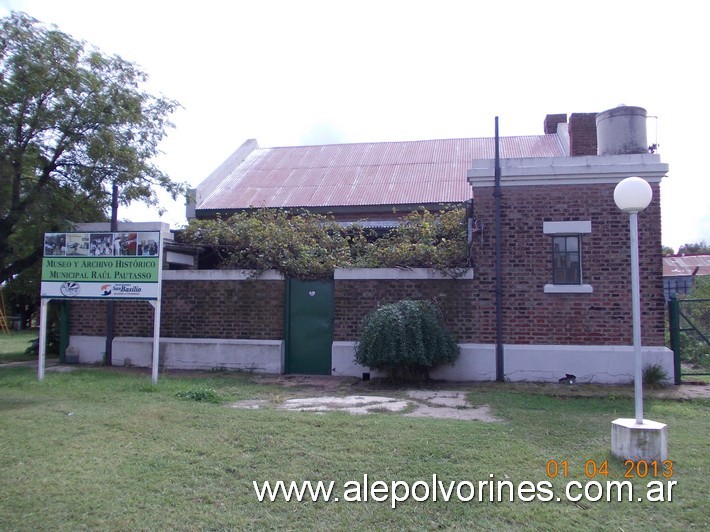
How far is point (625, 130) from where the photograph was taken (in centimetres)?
1101

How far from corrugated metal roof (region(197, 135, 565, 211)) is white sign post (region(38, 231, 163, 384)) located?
693 centimetres

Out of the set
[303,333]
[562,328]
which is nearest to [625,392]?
[562,328]

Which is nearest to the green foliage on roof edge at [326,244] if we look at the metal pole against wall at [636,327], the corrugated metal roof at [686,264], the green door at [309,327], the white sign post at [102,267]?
the green door at [309,327]

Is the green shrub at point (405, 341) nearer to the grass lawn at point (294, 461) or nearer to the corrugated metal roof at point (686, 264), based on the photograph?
the grass lawn at point (294, 461)

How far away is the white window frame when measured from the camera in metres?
10.7

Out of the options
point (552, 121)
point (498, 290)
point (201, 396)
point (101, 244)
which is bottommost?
point (201, 396)

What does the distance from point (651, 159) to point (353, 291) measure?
19.8ft

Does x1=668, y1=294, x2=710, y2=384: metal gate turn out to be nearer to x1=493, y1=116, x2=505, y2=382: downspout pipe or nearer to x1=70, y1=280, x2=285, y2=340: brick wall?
x1=493, y1=116, x2=505, y2=382: downspout pipe

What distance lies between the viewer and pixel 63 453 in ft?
20.2

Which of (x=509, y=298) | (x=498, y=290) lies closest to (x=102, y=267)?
(x=498, y=290)

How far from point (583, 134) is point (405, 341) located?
8481 mm

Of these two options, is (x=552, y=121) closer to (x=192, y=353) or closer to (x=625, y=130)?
(x=625, y=130)

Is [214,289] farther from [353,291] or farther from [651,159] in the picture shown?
[651,159]

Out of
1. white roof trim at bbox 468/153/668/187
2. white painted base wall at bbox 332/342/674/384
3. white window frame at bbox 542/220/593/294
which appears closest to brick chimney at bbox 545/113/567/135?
white roof trim at bbox 468/153/668/187
